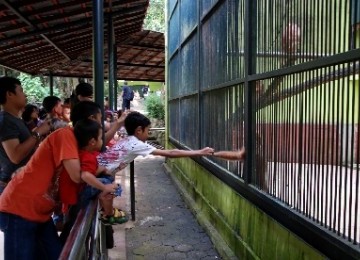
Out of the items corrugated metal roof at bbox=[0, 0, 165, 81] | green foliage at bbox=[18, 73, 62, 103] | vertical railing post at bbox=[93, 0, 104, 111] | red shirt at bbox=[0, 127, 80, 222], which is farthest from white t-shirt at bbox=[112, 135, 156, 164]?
green foliage at bbox=[18, 73, 62, 103]

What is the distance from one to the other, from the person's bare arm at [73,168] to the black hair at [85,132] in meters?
0.18

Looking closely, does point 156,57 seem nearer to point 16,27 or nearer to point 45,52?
point 45,52

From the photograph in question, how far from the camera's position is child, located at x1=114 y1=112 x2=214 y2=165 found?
3.51 metres

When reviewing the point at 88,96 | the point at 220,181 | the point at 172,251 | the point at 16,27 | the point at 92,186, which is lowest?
the point at 172,251

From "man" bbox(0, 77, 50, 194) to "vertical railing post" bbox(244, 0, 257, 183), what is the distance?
5.80 ft

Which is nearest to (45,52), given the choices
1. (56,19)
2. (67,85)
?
(56,19)

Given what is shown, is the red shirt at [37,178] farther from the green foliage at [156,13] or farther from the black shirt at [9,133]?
the green foliage at [156,13]

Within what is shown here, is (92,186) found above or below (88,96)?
below

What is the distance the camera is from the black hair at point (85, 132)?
2521 millimetres

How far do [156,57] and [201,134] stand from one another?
8.76m

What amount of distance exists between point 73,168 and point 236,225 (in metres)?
2.52

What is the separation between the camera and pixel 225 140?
4793 mm

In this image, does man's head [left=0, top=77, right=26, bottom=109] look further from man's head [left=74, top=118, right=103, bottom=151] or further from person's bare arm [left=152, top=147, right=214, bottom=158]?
person's bare arm [left=152, top=147, right=214, bottom=158]

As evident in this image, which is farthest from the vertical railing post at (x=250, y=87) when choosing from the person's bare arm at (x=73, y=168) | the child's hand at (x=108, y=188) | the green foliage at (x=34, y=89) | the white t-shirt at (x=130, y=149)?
the green foliage at (x=34, y=89)
